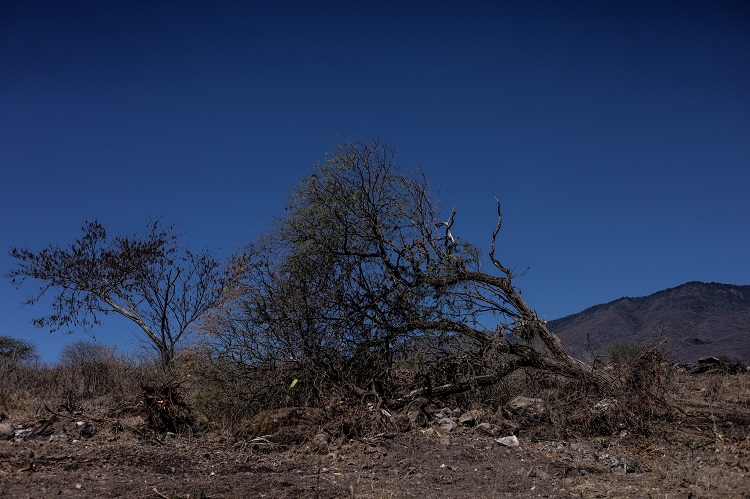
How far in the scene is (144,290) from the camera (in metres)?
16.7

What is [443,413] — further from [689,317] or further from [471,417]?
A: [689,317]

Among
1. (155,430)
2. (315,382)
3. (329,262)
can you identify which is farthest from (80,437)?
(329,262)

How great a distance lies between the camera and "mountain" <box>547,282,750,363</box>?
34.8 meters

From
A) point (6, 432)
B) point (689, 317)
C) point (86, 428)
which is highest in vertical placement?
point (689, 317)

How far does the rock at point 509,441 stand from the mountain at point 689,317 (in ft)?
82.0

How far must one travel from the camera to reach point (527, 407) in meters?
8.67

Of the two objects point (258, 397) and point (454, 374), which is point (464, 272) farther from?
point (258, 397)

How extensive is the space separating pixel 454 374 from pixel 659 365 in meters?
2.90

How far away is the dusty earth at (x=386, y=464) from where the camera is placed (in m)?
5.79

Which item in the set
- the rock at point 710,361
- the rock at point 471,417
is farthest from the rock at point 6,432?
the rock at point 710,361

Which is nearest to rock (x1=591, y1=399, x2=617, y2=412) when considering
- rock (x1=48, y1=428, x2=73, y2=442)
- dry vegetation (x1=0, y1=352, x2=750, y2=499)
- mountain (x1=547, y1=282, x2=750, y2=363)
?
dry vegetation (x1=0, y1=352, x2=750, y2=499)

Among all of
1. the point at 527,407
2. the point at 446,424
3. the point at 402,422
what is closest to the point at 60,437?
the point at 402,422

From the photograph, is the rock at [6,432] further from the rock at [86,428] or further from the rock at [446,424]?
the rock at [446,424]

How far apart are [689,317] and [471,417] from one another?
126 feet
